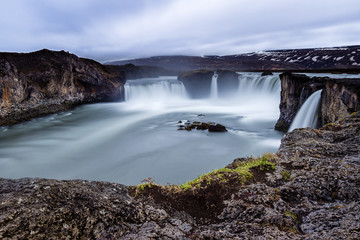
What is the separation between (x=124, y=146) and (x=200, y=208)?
1391 centimetres

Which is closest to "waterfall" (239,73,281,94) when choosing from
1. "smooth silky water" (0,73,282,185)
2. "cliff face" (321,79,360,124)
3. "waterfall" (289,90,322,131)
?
"smooth silky water" (0,73,282,185)

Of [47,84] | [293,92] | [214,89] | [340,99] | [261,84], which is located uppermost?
[47,84]

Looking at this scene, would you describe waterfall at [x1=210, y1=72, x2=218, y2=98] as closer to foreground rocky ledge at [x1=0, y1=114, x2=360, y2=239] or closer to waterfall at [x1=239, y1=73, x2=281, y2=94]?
waterfall at [x1=239, y1=73, x2=281, y2=94]

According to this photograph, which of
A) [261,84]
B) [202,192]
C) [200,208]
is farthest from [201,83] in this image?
[200,208]

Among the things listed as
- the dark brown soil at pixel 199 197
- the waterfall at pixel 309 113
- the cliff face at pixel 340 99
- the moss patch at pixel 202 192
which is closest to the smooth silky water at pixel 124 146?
the waterfall at pixel 309 113

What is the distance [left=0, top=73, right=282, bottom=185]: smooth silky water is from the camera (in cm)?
1235

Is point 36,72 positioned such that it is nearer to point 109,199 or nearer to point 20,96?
point 20,96

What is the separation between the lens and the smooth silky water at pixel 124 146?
12352 mm

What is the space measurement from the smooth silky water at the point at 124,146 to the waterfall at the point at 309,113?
229 cm

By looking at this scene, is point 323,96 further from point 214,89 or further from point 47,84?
point 214,89

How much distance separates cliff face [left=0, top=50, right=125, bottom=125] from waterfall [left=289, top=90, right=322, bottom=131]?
2964 cm

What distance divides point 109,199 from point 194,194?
1.70m

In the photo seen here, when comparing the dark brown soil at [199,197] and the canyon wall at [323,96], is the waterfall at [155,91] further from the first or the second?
the dark brown soil at [199,197]

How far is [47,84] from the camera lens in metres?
30.1
